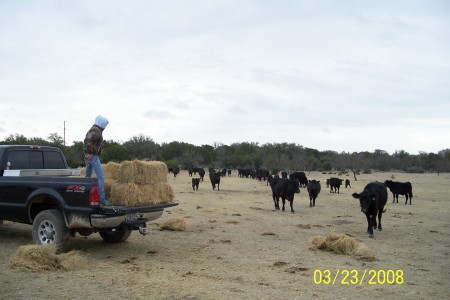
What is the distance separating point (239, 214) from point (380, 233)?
228 inches

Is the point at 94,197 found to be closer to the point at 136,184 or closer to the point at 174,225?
the point at 136,184

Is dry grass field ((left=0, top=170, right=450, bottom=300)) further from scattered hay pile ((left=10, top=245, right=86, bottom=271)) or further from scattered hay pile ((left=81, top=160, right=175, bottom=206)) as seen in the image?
scattered hay pile ((left=81, top=160, right=175, bottom=206))

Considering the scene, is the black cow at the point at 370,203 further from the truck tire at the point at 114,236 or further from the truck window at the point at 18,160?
the truck window at the point at 18,160

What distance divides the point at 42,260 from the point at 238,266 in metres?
3.76

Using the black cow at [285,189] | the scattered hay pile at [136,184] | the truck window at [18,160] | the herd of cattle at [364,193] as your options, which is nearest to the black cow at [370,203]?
the herd of cattle at [364,193]

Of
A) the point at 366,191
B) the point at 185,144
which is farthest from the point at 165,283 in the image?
the point at 185,144

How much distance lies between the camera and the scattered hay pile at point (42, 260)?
7.52 metres

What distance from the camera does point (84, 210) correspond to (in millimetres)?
8125

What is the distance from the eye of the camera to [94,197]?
807 centimetres

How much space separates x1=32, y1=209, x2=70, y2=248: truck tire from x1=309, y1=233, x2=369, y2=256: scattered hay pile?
5.77 m
